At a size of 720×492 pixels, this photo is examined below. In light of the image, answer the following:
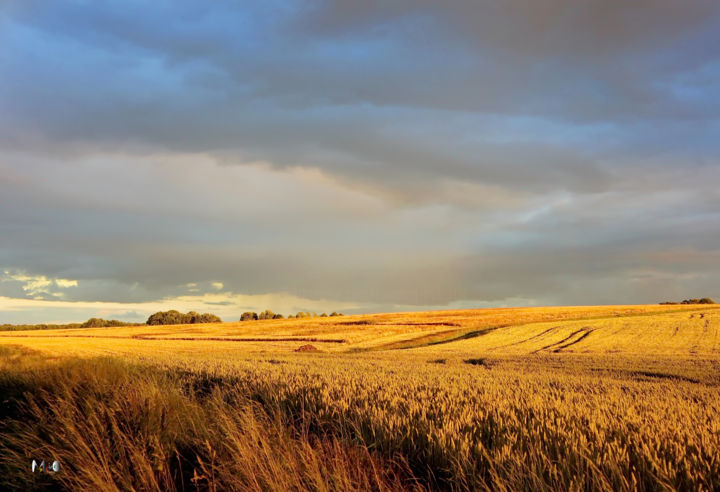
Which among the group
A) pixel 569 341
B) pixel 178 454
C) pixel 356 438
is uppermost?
pixel 178 454

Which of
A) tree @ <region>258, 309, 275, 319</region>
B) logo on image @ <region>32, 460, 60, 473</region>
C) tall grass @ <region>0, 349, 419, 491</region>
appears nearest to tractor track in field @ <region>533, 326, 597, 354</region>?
tall grass @ <region>0, 349, 419, 491</region>

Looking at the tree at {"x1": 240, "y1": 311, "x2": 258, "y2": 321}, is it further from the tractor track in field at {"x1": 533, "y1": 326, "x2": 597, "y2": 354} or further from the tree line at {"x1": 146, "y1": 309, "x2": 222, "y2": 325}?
the tractor track in field at {"x1": 533, "y1": 326, "x2": 597, "y2": 354}

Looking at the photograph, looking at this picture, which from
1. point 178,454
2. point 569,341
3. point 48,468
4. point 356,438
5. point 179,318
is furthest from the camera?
point 179,318

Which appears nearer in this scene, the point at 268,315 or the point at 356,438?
the point at 356,438

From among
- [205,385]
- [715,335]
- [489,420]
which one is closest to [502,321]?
[715,335]

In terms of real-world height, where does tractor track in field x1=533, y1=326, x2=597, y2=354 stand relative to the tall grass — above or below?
below

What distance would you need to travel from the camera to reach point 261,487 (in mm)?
4570

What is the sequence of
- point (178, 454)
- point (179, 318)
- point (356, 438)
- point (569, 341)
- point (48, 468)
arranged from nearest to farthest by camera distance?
1. point (178, 454)
2. point (48, 468)
3. point (356, 438)
4. point (569, 341)
5. point (179, 318)

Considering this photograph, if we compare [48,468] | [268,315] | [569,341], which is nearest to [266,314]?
[268,315]

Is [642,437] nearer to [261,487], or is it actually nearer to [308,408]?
[261,487]

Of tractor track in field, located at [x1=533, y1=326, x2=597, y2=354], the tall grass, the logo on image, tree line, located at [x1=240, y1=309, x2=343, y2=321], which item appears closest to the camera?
the tall grass

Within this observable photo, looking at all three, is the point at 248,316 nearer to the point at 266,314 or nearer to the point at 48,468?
the point at 266,314

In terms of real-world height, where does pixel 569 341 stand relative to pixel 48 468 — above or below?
below

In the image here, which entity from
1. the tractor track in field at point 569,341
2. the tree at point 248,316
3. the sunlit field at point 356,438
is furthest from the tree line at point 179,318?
the sunlit field at point 356,438
